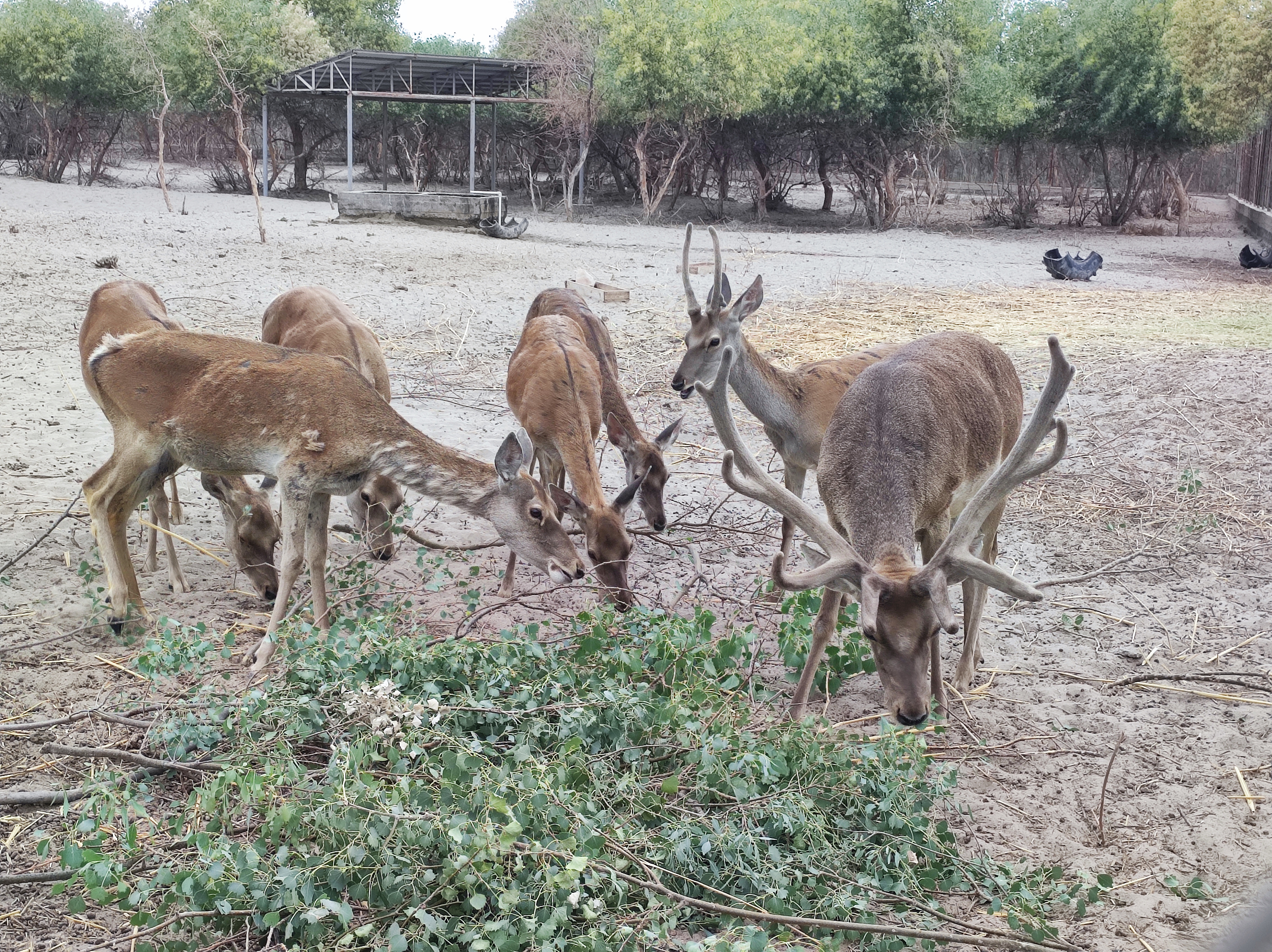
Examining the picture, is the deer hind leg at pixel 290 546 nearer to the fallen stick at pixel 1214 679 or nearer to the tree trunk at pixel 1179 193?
the fallen stick at pixel 1214 679

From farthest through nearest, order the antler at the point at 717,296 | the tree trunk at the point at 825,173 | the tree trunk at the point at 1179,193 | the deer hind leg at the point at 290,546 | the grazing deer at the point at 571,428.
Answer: the tree trunk at the point at 825,173, the tree trunk at the point at 1179,193, the antler at the point at 717,296, the grazing deer at the point at 571,428, the deer hind leg at the point at 290,546

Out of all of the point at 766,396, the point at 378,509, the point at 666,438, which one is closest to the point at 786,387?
the point at 766,396

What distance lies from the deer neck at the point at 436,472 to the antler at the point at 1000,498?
89.2 inches

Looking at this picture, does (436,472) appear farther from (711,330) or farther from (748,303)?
(748,303)

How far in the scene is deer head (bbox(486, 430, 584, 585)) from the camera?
5383mm

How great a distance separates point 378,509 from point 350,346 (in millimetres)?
1198

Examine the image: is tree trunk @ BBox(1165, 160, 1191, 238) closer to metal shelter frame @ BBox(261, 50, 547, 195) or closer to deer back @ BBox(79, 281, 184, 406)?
metal shelter frame @ BBox(261, 50, 547, 195)

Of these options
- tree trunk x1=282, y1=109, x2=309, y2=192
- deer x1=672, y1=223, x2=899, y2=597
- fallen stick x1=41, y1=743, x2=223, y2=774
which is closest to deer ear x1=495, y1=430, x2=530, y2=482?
deer x1=672, y1=223, x2=899, y2=597

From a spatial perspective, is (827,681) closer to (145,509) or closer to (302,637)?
(302,637)

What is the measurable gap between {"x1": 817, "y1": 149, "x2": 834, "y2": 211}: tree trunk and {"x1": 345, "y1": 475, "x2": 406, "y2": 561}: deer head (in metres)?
27.1

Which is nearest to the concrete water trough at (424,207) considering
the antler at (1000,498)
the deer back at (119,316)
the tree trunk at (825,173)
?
the tree trunk at (825,173)

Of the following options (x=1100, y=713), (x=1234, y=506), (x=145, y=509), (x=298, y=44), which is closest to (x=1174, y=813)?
(x=1100, y=713)

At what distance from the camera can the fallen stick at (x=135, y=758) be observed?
3625mm

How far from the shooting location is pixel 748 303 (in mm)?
7152
